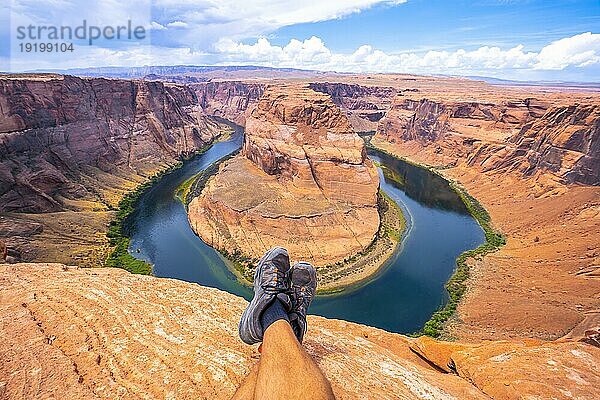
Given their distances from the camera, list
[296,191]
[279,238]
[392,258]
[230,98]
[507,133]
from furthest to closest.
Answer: [230,98] < [507,133] < [296,191] < [279,238] < [392,258]

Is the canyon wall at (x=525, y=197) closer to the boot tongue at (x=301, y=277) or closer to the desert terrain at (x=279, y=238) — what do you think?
the desert terrain at (x=279, y=238)

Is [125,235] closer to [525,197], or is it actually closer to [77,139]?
[77,139]

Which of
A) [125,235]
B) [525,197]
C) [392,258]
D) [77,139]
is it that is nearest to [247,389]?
[392,258]

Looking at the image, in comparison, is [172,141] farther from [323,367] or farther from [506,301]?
[323,367]

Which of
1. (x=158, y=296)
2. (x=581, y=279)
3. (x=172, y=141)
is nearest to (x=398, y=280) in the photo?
(x=581, y=279)

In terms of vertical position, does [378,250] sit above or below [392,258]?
above

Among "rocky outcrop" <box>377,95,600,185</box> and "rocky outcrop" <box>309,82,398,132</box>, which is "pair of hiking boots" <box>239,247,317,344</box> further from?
"rocky outcrop" <box>309,82,398,132</box>
